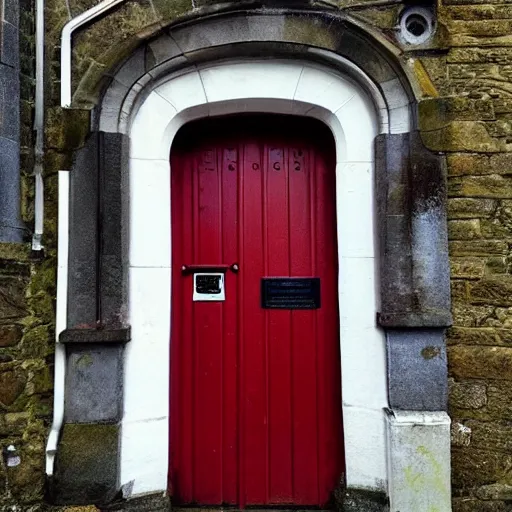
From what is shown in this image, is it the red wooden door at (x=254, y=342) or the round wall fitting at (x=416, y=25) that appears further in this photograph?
the red wooden door at (x=254, y=342)

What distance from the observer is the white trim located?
2.41m

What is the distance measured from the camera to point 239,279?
274 centimetres

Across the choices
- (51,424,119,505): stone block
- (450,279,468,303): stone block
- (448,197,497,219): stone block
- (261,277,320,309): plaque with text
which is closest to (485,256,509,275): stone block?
(450,279,468,303): stone block

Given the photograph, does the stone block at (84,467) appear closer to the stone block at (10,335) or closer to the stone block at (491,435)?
the stone block at (10,335)

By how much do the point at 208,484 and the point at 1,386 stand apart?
1.33 metres

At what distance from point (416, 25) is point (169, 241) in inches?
76.6

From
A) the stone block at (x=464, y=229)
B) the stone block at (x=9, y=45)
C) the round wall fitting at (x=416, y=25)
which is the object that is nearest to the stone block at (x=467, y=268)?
the stone block at (x=464, y=229)

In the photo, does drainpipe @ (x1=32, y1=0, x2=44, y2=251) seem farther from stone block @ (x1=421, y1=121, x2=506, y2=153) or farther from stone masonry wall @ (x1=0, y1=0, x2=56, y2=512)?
stone block @ (x1=421, y1=121, x2=506, y2=153)

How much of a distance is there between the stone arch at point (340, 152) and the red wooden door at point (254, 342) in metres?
0.24

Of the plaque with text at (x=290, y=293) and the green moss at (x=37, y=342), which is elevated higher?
the plaque with text at (x=290, y=293)

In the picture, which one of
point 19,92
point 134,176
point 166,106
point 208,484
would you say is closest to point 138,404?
point 208,484

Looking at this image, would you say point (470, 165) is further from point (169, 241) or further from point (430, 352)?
point (169, 241)

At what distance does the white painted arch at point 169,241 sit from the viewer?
2504mm

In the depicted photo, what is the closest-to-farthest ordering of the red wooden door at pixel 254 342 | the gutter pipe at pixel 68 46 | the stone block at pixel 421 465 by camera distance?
the stone block at pixel 421 465 < the gutter pipe at pixel 68 46 < the red wooden door at pixel 254 342
